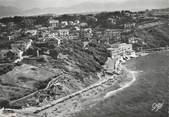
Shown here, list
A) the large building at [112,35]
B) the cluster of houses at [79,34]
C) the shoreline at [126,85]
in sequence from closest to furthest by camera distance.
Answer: the shoreline at [126,85] → the cluster of houses at [79,34] → the large building at [112,35]

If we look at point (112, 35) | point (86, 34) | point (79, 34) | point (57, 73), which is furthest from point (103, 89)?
point (112, 35)

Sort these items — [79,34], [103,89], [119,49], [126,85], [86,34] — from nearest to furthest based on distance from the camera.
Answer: [103,89] < [126,85] < [119,49] < [79,34] < [86,34]

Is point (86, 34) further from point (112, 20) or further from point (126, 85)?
point (126, 85)

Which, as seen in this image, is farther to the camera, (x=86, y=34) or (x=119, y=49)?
(x=86, y=34)

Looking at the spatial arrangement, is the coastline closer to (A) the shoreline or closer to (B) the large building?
(A) the shoreline

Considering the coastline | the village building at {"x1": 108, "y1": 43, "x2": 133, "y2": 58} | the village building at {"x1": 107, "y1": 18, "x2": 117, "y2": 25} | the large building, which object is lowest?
the coastline

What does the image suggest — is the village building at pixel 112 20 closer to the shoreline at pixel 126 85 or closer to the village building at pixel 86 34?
the village building at pixel 86 34

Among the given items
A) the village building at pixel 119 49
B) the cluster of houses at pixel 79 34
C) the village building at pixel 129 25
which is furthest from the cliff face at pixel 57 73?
the village building at pixel 129 25

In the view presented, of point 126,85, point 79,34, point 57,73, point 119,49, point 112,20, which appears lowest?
point 126,85

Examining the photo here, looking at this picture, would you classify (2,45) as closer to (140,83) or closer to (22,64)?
(22,64)

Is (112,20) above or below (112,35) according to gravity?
above

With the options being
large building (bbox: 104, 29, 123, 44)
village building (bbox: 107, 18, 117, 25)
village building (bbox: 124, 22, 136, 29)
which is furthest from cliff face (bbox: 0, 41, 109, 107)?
village building (bbox: 107, 18, 117, 25)

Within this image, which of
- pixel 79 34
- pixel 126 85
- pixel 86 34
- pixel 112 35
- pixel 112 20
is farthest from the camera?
pixel 112 20
